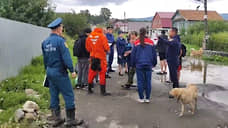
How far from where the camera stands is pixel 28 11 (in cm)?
1783

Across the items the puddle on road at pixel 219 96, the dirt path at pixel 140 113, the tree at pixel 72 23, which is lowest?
the puddle on road at pixel 219 96

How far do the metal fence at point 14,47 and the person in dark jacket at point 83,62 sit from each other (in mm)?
2105

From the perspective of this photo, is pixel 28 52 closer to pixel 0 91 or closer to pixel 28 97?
pixel 0 91

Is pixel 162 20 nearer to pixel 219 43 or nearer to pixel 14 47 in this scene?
pixel 219 43

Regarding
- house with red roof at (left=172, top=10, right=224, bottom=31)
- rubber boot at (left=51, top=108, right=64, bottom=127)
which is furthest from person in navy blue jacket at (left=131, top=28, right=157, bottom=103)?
house with red roof at (left=172, top=10, right=224, bottom=31)

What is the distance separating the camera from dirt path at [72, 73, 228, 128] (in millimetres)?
4797

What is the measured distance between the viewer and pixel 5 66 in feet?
23.1

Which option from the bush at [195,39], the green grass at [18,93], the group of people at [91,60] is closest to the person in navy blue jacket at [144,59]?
the group of people at [91,60]

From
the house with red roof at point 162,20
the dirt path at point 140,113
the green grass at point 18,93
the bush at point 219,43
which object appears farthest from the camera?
the house with red roof at point 162,20

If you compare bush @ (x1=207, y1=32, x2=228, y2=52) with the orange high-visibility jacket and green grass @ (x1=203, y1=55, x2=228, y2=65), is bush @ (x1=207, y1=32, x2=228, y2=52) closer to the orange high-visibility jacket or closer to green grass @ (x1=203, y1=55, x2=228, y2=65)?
green grass @ (x1=203, y1=55, x2=228, y2=65)

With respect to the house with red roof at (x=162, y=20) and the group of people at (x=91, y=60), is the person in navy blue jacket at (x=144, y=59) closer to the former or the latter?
the group of people at (x=91, y=60)

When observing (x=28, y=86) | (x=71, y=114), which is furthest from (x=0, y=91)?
(x=71, y=114)

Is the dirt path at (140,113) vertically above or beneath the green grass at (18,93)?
beneath

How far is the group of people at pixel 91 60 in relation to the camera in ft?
14.3
